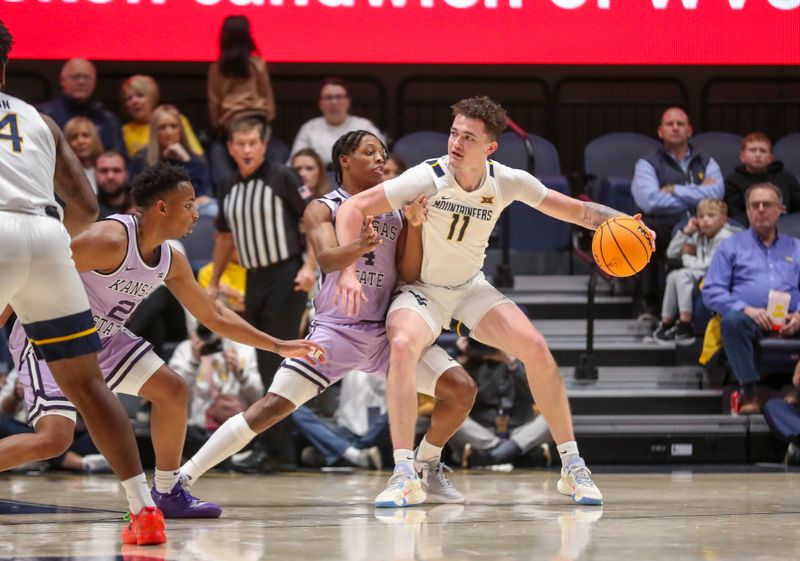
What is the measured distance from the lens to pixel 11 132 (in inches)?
153

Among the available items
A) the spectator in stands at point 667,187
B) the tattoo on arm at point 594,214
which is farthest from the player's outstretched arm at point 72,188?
the spectator in stands at point 667,187

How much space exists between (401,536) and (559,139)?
641cm

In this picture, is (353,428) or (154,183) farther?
(353,428)

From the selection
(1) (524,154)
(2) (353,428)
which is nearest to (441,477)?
(2) (353,428)

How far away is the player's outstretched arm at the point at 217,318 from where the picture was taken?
498cm

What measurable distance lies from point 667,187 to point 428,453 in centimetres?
380

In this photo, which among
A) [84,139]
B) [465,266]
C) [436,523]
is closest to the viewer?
[436,523]

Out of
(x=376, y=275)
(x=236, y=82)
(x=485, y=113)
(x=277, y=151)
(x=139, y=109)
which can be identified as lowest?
(x=376, y=275)

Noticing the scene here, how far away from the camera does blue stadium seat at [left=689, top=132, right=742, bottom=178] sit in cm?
947

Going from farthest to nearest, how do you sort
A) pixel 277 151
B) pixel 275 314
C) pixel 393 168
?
pixel 277 151 → pixel 393 168 → pixel 275 314

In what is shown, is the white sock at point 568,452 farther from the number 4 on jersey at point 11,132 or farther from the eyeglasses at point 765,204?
the eyeglasses at point 765,204

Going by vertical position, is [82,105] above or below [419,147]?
above

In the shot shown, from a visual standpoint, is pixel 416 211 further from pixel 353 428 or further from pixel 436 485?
pixel 353 428

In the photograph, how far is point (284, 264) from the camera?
24.2 feet
